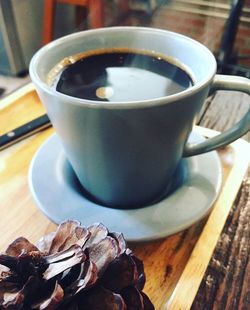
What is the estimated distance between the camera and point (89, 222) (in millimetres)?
350

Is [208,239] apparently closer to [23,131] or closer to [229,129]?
[229,129]

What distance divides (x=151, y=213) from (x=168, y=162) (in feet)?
0.18

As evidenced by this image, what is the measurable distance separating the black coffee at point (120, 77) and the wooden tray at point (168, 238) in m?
0.14

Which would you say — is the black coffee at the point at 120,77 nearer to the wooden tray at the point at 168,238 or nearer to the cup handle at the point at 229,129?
the cup handle at the point at 229,129

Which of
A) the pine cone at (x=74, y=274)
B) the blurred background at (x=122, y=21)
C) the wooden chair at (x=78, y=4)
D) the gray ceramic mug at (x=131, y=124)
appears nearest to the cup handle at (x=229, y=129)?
the gray ceramic mug at (x=131, y=124)

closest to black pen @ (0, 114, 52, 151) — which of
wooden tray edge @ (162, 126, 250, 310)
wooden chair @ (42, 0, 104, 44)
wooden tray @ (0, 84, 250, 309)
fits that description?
wooden tray @ (0, 84, 250, 309)

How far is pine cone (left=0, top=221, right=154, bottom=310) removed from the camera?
25cm

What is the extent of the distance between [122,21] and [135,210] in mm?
1130

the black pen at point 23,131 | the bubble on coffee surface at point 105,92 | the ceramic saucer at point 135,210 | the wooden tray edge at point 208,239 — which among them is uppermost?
the bubble on coffee surface at point 105,92

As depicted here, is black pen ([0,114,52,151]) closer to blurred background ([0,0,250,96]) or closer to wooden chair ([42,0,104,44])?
blurred background ([0,0,250,96])

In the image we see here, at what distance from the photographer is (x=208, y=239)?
366mm

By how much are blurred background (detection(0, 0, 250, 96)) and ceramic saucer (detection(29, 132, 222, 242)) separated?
819mm

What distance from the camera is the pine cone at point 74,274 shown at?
25 centimetres

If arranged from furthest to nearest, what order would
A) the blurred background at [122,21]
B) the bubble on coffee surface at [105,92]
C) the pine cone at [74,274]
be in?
the blurred background at [122,21] → the bubble on coffee surface at [105,92] → the pine cone at [74,274]
